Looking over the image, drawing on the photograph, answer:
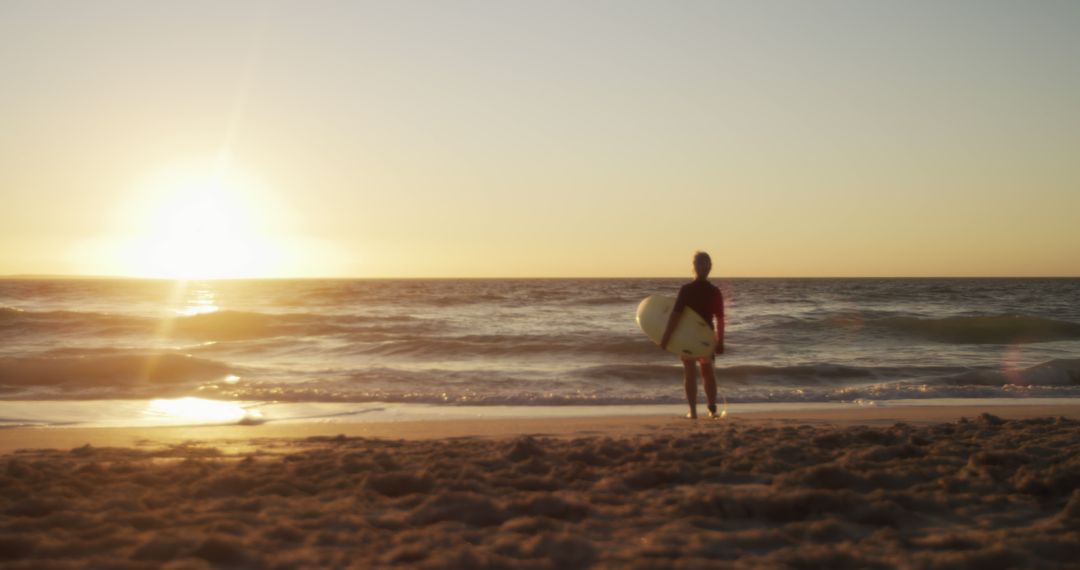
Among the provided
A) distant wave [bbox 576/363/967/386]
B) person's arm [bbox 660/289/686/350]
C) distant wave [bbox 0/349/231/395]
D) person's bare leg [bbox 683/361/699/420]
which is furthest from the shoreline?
distant wave [bbox 0/349/231/395]

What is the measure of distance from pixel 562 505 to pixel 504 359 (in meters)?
12.9

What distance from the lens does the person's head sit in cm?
805

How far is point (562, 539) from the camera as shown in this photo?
3.83 m

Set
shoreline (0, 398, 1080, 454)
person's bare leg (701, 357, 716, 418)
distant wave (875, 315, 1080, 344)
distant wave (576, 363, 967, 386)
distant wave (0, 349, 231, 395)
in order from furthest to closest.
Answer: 1. distant wave (875, 315, 1080, 344)
2. distant wave (576, 363, 967, 386)
3. distant wave (0, 349, 231, 395)
4. person's bare leg (701, 357, 716, 418)
5. shoreline (0, 398, 1080, 454)

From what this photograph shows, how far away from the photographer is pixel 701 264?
8.06m

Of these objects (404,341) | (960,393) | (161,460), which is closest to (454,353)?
(404,341)

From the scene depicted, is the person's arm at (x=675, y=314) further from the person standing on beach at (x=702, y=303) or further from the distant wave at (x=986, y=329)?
the distant wave at (x=986, y=329)

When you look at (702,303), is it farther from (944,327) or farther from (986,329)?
(986,329)

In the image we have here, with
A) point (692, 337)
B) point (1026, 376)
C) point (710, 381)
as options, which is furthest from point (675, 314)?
point (1026, 376)

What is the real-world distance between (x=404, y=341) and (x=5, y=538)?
1577cm

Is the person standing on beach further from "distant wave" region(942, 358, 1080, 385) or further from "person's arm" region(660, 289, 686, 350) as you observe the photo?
"distant wave" region(942, 358, 1080, 385)

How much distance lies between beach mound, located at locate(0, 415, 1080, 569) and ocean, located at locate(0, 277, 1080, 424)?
4.98m

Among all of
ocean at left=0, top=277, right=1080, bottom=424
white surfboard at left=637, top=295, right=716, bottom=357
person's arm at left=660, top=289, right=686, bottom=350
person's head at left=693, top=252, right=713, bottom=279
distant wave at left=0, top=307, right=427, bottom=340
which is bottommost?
ocean at left=0, top=277, right=1080, bottom=424

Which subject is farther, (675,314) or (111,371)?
(111,371)
